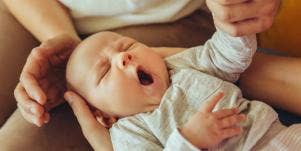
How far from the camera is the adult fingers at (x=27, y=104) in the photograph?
1.12 metres

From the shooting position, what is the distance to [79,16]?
1.47 m

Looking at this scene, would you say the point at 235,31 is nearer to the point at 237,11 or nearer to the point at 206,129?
the point at 237,11

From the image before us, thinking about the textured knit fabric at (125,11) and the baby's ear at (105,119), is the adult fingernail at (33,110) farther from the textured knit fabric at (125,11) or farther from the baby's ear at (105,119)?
the textured knit fabric at (125,11)

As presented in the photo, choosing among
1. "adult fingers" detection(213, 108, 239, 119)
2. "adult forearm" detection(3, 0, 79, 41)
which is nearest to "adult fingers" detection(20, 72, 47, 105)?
"adult forearm" detection(3, 0, 79, 41)

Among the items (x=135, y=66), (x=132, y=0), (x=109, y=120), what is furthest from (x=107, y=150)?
(x=132, y=0)

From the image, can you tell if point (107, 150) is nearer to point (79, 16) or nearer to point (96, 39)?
point (96, 39)

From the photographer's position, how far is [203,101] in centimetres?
110

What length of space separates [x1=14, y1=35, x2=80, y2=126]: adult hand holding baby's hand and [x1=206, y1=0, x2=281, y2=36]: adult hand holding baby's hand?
40 centimetres

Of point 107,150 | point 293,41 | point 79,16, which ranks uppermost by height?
point 79,16

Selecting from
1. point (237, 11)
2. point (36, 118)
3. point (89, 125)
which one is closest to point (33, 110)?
point (36, 118)

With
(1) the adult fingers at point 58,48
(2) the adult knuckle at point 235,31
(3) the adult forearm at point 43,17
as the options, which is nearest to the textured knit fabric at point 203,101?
(2) the adult knuckle at point 235,31

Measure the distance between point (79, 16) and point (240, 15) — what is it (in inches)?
24.8

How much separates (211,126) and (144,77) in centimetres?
24

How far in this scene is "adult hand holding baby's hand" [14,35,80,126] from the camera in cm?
113
